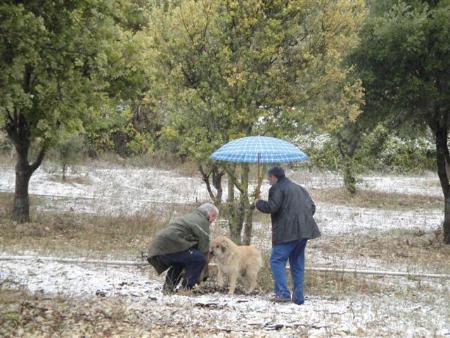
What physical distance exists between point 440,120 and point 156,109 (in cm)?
740

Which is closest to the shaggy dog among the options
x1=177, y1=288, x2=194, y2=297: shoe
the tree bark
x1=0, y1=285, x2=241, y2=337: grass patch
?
x1=177, y1=288, x2=194, y2=297: shoe

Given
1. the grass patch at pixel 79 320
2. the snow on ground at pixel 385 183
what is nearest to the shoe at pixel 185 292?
the grass patch at pixel 79 320

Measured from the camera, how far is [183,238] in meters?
9.09

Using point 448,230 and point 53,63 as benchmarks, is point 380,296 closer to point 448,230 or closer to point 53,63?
point 53,63

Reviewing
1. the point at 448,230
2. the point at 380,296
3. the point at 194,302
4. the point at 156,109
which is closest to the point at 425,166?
the point at 448,230

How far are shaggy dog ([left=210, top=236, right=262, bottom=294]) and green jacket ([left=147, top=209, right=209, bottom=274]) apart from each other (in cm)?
30

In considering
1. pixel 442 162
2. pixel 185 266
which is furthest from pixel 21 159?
pixel 442 162

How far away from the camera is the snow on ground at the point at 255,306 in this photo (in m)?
7.62

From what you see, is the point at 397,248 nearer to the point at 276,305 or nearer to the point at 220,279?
the point at 220,279

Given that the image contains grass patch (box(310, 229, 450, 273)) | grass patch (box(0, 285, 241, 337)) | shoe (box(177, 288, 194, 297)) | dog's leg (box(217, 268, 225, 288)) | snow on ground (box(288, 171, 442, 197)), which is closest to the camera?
grass patch (box(0, 285, 241, 337))

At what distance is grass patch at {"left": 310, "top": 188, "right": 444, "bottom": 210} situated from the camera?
23.5m

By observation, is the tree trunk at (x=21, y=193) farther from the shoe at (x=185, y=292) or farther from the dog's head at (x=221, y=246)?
the dog's head at (x=221, y=246)

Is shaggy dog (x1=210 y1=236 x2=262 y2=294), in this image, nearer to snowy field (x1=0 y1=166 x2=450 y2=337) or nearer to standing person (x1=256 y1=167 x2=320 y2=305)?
snowy field (x1=0 y1=166 x2=450 y2=337)

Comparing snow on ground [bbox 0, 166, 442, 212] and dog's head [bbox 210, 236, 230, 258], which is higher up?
snow on ground [bbox 0, 166, 442, 212]
